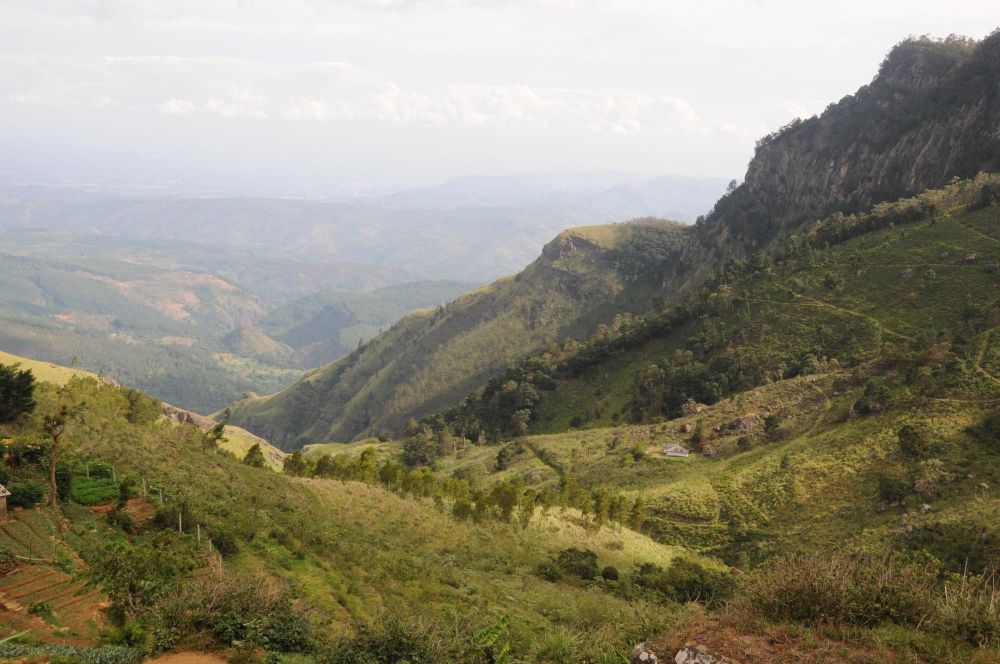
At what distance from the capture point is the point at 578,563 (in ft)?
126

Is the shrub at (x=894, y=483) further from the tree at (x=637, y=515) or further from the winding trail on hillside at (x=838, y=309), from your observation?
the winding trail on hillside at (x=838, y=309)

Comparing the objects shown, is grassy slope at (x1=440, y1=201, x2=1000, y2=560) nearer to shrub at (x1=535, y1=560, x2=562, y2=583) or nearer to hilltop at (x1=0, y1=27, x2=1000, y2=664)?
hilltop at (x1=0, y1=27, x2=1000, y2=664)

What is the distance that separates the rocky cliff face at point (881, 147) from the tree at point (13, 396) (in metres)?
135

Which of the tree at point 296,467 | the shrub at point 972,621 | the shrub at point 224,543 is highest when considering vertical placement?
the shrub at point 972,621

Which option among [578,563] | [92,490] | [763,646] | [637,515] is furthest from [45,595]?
[637,515]

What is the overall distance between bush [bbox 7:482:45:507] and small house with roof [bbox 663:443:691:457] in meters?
51.3

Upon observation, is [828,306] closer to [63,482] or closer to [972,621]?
[972,621]

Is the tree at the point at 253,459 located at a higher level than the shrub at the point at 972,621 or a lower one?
lower

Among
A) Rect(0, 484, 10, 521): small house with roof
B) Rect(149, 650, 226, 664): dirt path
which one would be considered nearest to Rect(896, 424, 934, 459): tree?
Rect(149, 650, 226, 664): dirt path

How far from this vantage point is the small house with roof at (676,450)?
62.5m

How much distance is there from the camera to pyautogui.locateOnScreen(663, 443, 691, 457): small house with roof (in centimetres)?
6250

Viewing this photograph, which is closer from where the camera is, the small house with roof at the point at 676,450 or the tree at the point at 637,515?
the tree at the point at 637,515

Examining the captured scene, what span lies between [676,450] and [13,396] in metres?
54.6

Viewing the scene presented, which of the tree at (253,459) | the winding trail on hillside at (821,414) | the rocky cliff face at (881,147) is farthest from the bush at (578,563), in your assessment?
the rocky cliff face at (881,147)
